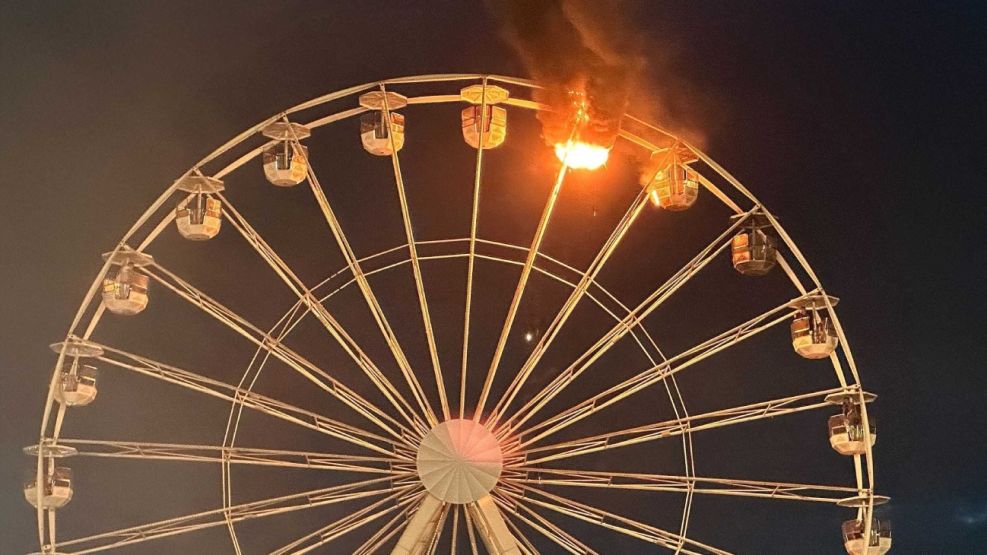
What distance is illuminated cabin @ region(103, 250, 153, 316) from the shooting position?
831 centimetres

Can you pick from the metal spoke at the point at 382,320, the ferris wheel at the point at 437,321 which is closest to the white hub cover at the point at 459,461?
the metal spoke at the point at 382,320

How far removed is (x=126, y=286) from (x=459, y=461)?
2617mm

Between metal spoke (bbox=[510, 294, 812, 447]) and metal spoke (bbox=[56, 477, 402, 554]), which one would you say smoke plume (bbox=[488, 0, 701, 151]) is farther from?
metal spoke (bbox=[56, 477, 402, 554])

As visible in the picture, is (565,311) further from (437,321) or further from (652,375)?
(437,321)

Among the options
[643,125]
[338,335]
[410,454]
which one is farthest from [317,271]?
[643,125]

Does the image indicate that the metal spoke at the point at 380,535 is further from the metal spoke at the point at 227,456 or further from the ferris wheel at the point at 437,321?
the ferris wheel at the point at 437,321

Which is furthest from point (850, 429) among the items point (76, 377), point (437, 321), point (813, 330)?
point (76, 377)

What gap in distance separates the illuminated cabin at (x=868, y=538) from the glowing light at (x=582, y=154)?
320 cm

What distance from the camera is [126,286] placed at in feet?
27.3

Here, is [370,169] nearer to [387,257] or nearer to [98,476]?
[387,257]

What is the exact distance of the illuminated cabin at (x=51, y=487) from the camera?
8352mm

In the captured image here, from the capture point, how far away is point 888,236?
11008mm

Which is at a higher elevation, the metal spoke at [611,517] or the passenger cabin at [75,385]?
the passenger cabin at [75,385]

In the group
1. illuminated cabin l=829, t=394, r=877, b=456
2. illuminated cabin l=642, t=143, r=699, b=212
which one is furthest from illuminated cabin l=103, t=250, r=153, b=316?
illuminated cabin l=829, t=394, r=877, b=456
